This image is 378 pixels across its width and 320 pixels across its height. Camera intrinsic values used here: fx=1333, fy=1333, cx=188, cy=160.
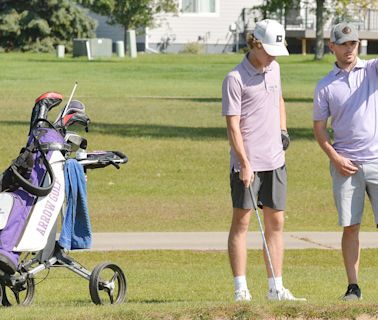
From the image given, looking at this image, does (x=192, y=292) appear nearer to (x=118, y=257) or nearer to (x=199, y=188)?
(x=118, y=257)

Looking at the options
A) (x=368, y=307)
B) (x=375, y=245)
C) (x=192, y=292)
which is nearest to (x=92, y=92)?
(x=375, y=245)

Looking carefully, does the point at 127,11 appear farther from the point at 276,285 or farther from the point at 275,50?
the point at 275,50

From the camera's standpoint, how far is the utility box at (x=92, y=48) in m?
60.4

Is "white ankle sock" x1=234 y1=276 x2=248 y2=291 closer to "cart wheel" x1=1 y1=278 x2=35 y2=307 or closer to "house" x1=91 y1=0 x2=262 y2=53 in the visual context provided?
"cart wheel" x1=1 y1=278 x2=35 y2=307

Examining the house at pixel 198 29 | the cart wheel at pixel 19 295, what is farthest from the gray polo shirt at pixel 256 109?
the house at pixel 198 29

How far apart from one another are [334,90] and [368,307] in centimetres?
180

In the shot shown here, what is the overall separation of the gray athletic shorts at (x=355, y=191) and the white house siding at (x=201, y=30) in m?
62.3

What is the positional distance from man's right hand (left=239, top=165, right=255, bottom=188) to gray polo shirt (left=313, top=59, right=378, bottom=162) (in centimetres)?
76

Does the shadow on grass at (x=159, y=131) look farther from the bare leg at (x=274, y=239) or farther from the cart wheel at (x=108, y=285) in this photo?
the bare leg at (x=274, y=239)

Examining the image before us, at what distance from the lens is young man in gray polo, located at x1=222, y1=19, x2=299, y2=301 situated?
9.12 m

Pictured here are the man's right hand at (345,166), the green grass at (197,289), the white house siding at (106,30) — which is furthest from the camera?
the white house siding at (106,30)

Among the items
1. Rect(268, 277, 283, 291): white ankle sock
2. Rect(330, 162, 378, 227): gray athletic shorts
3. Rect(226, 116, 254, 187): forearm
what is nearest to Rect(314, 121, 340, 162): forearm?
Rect(330, 162, 378, 227): gray athletic shorts

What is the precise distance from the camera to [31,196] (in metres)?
9.10

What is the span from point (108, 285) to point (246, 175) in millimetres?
1312
